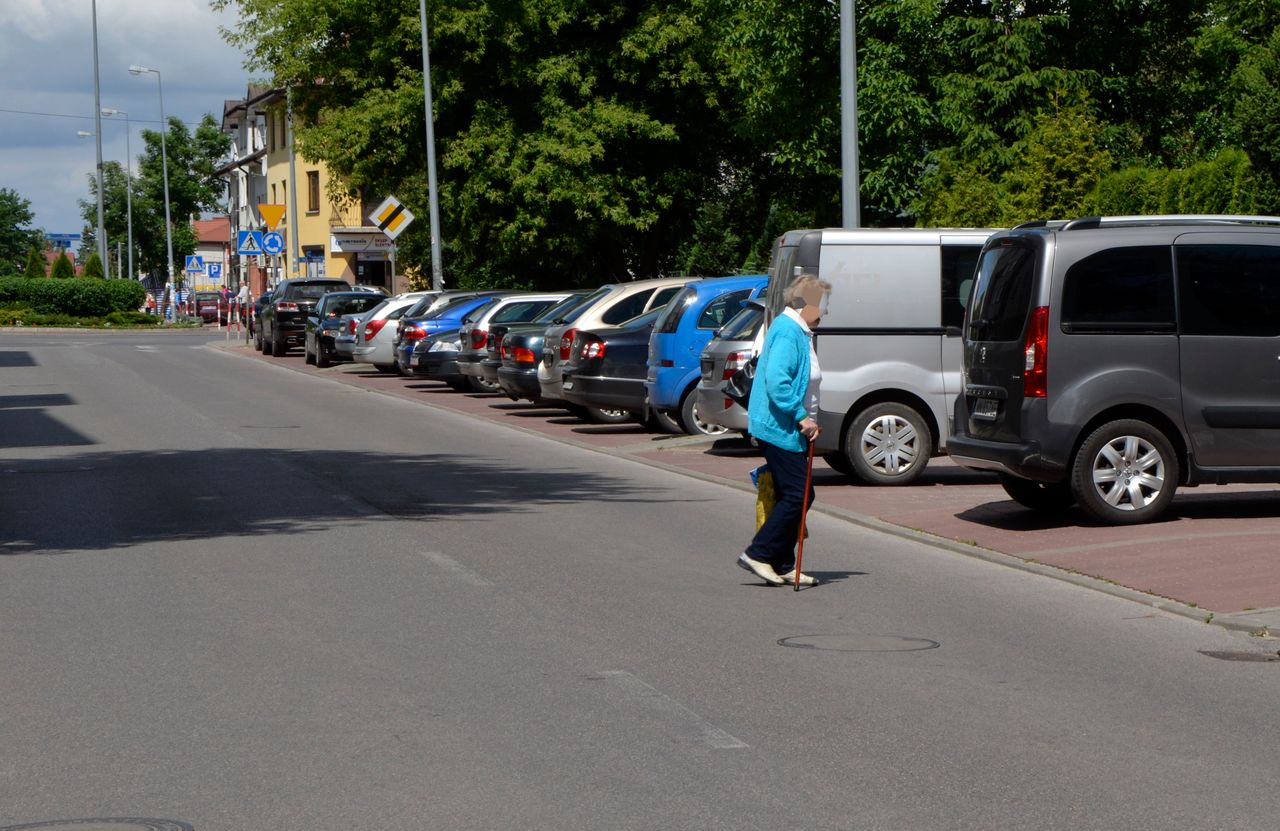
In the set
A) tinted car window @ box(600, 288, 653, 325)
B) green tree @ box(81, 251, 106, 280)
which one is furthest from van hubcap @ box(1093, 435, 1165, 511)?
green tree @ box(81, 251, 106, 280)

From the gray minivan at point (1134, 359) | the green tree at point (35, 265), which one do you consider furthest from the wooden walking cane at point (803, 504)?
the green tree at point (35, 265)

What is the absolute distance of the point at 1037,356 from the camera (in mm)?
12086

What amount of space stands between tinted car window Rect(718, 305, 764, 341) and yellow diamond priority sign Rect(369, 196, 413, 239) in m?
22.2

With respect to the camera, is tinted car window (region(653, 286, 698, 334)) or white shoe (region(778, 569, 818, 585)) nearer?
white shoe (region(778, 569, 818, 585))

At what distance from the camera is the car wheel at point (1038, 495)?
13.4 metres

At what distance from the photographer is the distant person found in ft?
33.1

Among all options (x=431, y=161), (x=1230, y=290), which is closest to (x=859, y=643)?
(x=1230, y=290)

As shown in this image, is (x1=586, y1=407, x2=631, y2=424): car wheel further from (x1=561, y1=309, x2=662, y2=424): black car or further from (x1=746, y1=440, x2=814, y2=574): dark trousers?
(x1=746, y1=440, x2=814, y2=574): dark trousers

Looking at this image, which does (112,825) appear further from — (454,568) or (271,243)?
(271,243)

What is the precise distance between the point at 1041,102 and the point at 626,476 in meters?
15.8

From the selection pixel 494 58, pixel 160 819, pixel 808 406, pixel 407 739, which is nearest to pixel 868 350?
pixel 808 406

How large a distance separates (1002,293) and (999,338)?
319 mm

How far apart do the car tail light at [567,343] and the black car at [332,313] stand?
1731 centimetres

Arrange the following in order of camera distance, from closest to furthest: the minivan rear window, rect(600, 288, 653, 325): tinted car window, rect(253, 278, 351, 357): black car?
1. the minivan rear window
2. rect(600, 288, 653, 325): tinted car window
3. rect(253, 278, 351, 357): black car
